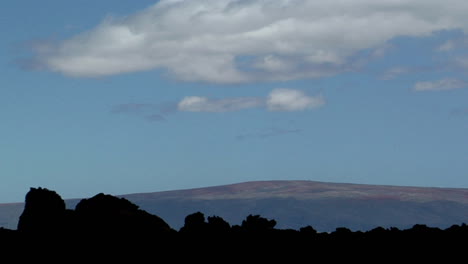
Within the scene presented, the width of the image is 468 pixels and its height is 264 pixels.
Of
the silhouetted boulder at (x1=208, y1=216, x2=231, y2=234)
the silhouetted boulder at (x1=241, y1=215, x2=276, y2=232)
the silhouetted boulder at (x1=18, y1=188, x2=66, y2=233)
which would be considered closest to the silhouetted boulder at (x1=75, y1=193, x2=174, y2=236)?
the silhouetted boulder at (x1=18, y1=188, x2=66, y2=233)

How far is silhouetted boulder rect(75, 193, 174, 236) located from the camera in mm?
39500

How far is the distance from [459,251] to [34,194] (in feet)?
81.2

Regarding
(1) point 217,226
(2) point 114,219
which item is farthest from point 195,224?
(2) point 114,219

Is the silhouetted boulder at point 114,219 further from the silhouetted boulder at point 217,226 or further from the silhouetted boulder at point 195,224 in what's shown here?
the silhouetted boulder at point 217,226

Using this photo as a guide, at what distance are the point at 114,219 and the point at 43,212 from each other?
5.23 meters

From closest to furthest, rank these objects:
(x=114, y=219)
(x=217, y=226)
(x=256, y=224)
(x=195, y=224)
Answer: (x=217, y=226) < (x=195, y=224) < (x=256, y=224) < (x=114, y=219)

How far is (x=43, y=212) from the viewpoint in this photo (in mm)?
42750

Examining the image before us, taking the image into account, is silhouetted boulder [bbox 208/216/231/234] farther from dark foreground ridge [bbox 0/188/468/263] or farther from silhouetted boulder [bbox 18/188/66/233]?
silhouetted boulder [bbox 18/188/66/233]

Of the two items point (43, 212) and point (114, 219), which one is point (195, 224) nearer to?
point (114, 219)

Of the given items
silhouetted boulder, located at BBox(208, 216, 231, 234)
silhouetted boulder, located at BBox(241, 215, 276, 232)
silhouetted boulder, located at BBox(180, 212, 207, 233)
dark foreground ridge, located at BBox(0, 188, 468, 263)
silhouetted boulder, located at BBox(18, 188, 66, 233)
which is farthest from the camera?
silhouetted boulder, located at BBox(18, 188, 66, 233)

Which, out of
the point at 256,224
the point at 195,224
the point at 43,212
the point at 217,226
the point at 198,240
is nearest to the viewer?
the point at 198,240

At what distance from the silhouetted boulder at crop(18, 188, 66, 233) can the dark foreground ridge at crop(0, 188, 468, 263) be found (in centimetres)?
9

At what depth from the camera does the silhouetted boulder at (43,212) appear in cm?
4131

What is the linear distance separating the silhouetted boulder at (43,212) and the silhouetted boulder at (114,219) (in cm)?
129
